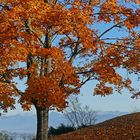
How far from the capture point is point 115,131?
3197 cm

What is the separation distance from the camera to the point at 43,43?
26.0 meters

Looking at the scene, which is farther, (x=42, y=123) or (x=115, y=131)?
(x=115, y=131)

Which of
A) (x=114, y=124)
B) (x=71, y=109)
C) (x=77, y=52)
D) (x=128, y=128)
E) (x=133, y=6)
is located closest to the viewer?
(x=133, y=6)

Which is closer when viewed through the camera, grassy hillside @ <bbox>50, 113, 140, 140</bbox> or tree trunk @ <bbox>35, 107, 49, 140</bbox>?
tree trunk @ <bbox>35, 107, 49, 140</bbox>

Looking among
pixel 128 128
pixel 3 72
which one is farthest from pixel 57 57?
pixel 128 128

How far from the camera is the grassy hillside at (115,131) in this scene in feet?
98.0

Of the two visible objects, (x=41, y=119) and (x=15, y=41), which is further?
(x=41, y=119)

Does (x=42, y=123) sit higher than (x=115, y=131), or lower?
lower

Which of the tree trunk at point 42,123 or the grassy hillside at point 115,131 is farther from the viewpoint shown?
the grassy hillside at point 115,131

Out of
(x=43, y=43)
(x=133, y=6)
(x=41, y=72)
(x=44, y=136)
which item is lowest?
(x=44, y=136)

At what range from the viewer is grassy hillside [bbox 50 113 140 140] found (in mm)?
29861

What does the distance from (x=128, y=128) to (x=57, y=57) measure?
9.88 metres

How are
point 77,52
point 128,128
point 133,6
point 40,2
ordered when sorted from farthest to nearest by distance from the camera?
point 128,128 → point 77,52 → point 133,6 → point 40,2

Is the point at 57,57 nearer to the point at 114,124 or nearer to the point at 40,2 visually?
the point at 40,2
